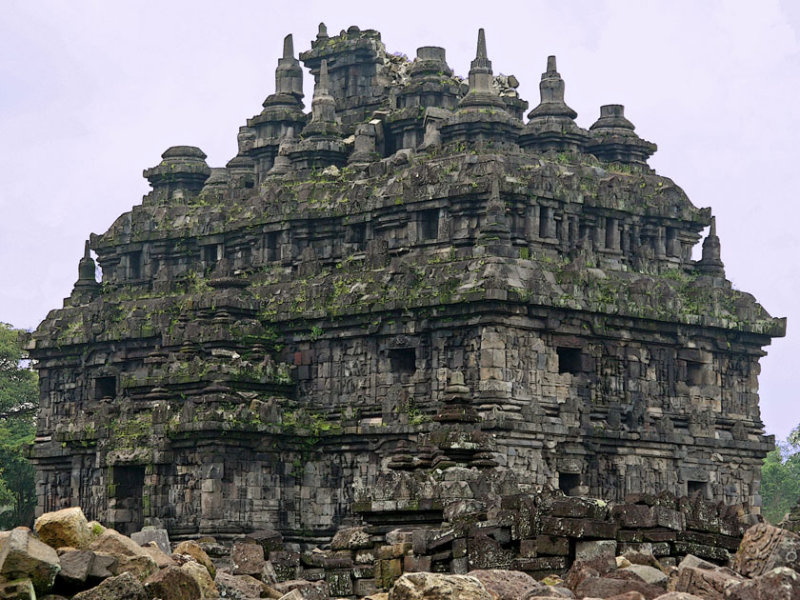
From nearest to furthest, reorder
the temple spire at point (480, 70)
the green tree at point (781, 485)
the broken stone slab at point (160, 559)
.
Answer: the broken stone slab at point (160, 559) < the temple spire at point (480, 70) < the green tree at point (781, 485)

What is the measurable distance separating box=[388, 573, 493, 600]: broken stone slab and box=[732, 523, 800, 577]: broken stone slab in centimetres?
443

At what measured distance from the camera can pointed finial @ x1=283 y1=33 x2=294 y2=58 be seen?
2502 inches

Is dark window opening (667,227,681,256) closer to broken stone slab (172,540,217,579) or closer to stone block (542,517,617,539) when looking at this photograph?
broken stone slab (172,540,217,579)

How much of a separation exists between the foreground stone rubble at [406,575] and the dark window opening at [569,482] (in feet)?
52.5

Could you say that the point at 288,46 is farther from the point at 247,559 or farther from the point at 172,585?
the point at 172,585

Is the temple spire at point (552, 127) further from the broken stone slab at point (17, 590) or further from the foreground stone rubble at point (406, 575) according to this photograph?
the broken stone slab at point (17, 590)

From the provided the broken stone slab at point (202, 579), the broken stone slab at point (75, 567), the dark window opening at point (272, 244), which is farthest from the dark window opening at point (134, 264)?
the broken stone slab at point (75, 567)

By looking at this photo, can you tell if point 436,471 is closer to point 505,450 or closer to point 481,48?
point 505,450

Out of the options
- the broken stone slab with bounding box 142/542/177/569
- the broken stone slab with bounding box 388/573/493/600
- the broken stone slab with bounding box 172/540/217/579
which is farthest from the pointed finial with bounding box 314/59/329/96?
the broken stone slab with bounding box 388/573/493/600

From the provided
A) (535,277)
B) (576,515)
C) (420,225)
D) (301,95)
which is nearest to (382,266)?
(420,225)

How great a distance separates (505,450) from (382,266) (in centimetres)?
734

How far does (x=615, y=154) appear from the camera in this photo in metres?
59.9

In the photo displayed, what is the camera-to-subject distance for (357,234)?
57969mm

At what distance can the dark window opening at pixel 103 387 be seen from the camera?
61.9 metres
